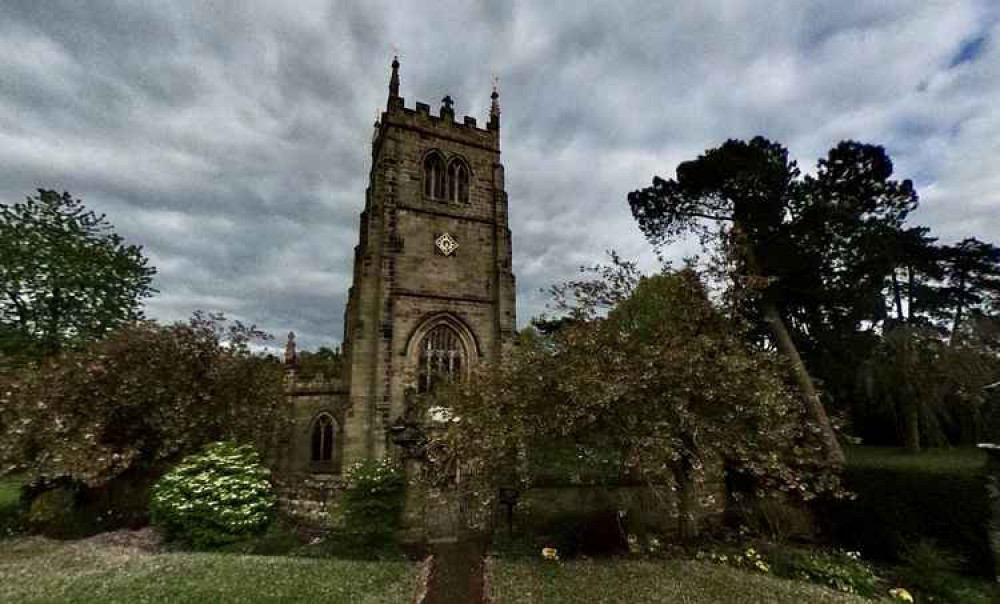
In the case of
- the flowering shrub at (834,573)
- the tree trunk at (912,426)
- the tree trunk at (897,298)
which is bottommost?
the flowering shrub at (834,573)

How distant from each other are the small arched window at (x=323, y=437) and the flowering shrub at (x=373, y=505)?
35.9 feet

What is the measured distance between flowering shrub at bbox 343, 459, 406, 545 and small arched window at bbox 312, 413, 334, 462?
10928 mm

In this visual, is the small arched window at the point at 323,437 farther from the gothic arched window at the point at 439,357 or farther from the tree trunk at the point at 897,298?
the tree trunk at the point at 897,298

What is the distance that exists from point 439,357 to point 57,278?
18.0m

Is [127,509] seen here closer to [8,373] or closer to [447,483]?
[8,373]

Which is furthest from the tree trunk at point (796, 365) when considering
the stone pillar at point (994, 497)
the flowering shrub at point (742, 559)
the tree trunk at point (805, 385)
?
the flowering shrub at point (742, 559)

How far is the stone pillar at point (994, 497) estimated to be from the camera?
27.0 feet

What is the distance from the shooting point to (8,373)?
12.3m

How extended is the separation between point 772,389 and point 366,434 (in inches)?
631

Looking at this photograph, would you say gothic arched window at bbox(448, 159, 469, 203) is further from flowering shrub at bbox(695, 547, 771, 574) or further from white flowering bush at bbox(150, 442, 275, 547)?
flowering shrub at bbox(695, 547, 771, 574)

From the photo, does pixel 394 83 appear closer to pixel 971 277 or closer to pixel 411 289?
pixel 411 289

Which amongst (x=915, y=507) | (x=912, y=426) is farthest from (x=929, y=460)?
(x=912, y=426)

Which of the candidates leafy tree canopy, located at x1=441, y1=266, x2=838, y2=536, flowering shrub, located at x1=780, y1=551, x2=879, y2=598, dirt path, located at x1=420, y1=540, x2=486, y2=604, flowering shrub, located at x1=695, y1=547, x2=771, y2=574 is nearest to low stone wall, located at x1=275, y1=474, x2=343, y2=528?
dirt path, located at x1=420, y1=540, x2=486, y2=604

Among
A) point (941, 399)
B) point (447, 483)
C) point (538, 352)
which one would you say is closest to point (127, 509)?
point (447, 483)
